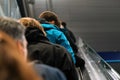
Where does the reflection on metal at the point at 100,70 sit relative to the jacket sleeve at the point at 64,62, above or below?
below

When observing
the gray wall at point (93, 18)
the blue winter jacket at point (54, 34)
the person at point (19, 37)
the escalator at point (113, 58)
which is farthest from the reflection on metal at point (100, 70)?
the gray wall at point (93, 18)

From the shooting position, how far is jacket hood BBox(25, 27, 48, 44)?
259 centimetres

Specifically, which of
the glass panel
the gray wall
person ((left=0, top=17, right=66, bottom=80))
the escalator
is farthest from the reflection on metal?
the gray wall

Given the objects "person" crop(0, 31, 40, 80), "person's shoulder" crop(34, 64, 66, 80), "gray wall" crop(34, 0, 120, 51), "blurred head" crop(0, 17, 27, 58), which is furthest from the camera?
"gray wall" crop(34, 0, 120, 51)

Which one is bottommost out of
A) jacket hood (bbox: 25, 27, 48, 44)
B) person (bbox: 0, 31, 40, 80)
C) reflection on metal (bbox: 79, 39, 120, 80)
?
reflection on metal (bbox: 79, 39, 120, 80)

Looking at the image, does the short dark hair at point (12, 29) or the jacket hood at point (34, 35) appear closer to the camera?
the short dark hair at point (12, 29)

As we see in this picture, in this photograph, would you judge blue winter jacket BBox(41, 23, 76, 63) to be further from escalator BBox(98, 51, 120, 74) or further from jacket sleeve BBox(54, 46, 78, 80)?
escalator BBox(98, 51, 120, 74)

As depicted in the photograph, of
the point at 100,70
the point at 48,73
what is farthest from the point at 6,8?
the point at 48,73

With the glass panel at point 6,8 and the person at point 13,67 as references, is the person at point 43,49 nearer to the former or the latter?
the person at point 13,67

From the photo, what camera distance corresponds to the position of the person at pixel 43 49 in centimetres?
254

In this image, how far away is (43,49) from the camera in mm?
2555

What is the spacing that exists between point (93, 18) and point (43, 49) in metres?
11.3

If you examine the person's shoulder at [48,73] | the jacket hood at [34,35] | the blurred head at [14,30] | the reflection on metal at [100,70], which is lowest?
the reflection on metal at [100,70]

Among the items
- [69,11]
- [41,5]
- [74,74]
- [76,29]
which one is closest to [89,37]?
[76,29]
